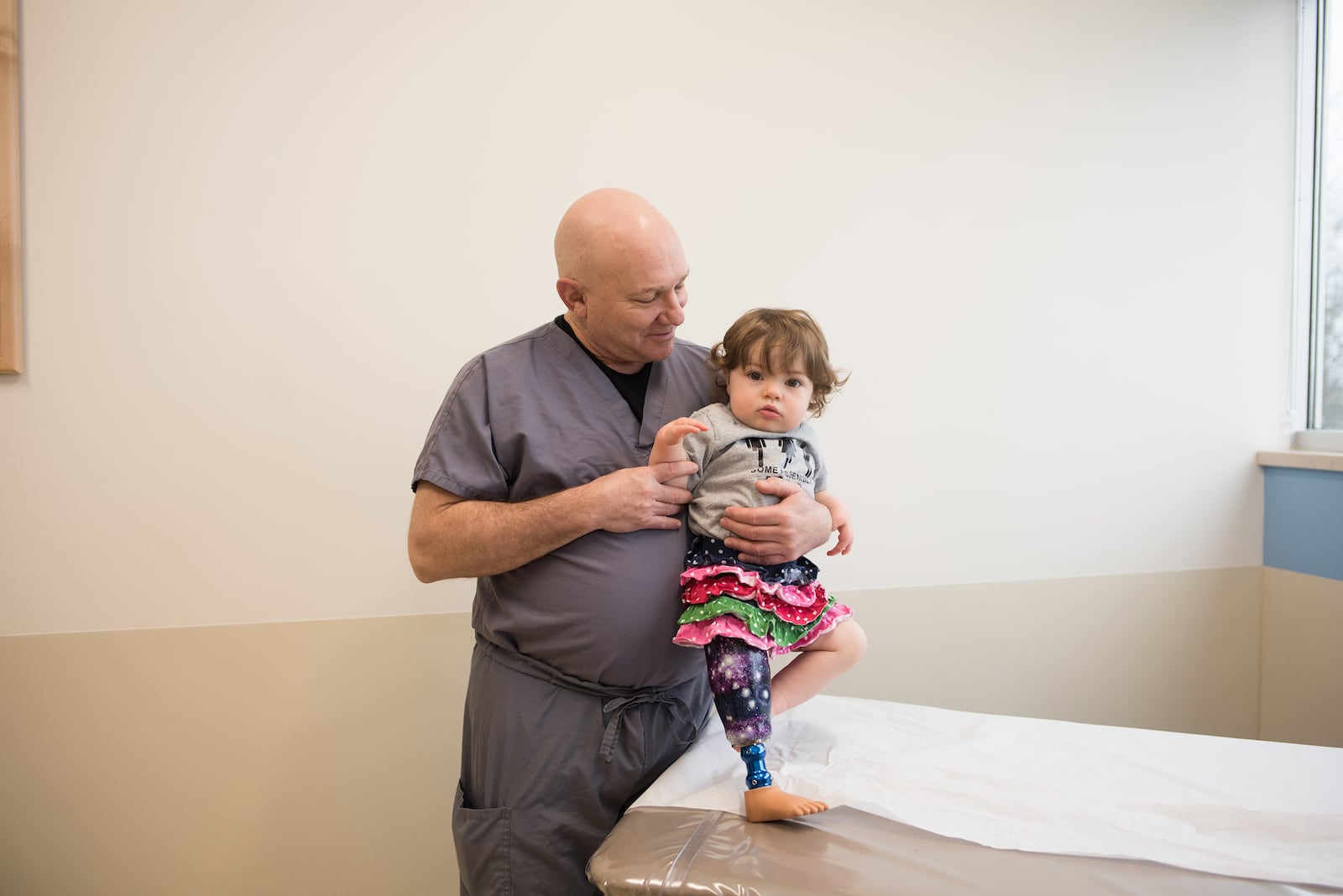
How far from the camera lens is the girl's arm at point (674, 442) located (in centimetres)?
132

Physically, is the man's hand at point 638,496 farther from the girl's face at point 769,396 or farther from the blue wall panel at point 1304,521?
the blue wall panel at point 1304,521

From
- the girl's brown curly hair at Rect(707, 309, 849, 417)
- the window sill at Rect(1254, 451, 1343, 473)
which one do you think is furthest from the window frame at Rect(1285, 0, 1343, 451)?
the girl's brown curly hair at Rect(707, 309, 849, 417)

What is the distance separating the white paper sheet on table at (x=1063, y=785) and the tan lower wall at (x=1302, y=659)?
111cm

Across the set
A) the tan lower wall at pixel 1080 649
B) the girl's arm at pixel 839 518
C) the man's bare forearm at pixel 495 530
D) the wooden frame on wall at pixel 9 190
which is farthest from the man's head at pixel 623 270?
the wooden frame on wall at pixel 9 190

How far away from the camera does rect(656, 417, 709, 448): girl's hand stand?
4.33 ft

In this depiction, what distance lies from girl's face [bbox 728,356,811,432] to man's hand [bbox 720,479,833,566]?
0.38 ft

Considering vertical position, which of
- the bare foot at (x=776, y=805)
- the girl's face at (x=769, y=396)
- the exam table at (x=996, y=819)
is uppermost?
the girl's face at (x=769, y=396)

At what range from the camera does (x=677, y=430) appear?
1328 millimetres

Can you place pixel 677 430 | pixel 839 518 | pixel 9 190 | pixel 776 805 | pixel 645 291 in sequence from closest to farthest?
pixel 776 805 → pixel 677 430 → pixel 645 291 → pixel 839 518 → pixel 9 190

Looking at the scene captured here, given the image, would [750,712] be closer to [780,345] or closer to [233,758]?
[780,345]

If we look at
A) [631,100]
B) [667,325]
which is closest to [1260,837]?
[667,325]

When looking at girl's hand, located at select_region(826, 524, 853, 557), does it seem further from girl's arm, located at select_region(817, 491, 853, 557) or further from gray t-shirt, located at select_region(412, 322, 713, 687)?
gray t-shirt, located at select_region(412, 322, 713, 687)

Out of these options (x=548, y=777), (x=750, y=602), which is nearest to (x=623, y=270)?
(x=750, y=602)

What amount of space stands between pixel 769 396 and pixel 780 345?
9 cm
